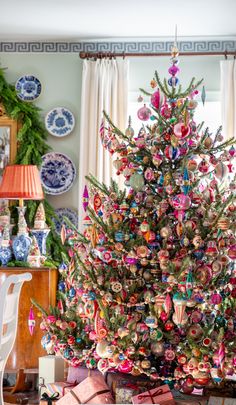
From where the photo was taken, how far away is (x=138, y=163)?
153 inches

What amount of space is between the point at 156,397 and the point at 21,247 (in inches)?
116

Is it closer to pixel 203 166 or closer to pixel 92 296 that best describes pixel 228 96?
pixel 203 166

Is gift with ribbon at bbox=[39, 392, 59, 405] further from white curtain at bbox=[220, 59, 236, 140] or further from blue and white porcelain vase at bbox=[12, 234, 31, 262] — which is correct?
white curtain at bbox=[220, 59, 236, 140]

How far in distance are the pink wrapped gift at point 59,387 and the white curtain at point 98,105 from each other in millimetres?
2648

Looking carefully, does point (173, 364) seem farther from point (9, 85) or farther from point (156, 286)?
point (9, 85)

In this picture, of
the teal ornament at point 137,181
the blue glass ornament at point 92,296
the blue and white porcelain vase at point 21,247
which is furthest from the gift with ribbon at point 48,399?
the blue and white porcelain vase at point 21,247

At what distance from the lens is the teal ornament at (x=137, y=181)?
3.78 m

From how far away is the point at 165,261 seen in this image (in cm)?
367

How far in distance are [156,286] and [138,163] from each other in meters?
0.61

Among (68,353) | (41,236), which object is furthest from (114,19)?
(68,353)

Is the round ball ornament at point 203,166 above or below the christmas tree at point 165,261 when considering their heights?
above

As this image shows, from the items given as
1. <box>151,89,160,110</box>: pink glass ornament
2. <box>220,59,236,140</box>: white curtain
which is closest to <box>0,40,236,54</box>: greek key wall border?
<box>220,59,236,140</box>: white curtain

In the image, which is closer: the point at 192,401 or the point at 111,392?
the point at 192,401

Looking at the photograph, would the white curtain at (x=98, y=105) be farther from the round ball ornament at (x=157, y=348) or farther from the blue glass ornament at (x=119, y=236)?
the round ball ornament at (x=157, y=348)
